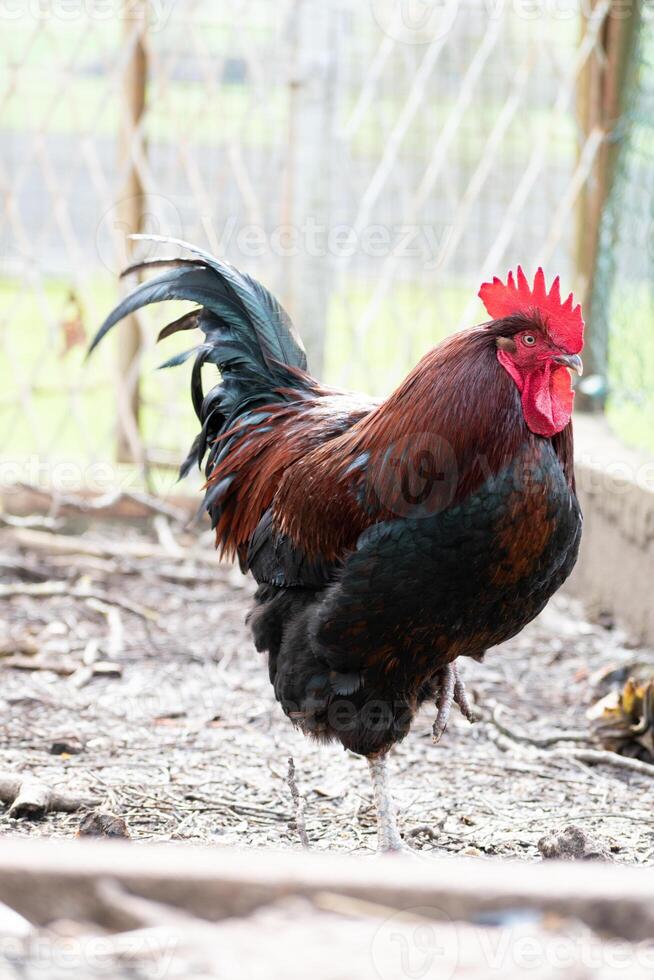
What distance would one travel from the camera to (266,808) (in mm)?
2646

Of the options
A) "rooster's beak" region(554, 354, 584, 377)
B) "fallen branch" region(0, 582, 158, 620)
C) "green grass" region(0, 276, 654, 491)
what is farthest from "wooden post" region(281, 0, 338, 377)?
"rooster's beak" region(554, 354, 584, 377)

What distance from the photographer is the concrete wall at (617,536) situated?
3.90 m

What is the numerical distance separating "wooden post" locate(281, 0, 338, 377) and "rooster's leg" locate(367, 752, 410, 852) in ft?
8.82

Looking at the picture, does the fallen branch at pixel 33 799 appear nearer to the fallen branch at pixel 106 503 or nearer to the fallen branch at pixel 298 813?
the fallen branch at pixel 298 813

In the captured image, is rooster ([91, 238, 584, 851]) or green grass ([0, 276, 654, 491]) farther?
green grass ([0, 276, 654, 491])

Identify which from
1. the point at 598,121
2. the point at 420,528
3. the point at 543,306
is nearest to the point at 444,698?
the point at 420,528

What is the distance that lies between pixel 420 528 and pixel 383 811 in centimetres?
A: 67

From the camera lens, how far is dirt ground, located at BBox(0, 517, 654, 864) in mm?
2568

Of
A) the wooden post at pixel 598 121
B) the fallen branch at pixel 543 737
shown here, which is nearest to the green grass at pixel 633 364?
the wooden post at pixel 598 121

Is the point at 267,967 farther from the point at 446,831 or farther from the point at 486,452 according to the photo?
the point at 446,831

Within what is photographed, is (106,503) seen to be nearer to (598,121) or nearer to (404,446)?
(598,121)

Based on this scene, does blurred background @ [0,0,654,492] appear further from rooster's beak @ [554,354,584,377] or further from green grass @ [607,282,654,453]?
rooster's beak @ [554,354,584,377]

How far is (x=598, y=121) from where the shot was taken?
16.2ft

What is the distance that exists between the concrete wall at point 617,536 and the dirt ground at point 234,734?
0.11 metres
